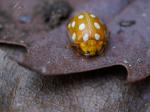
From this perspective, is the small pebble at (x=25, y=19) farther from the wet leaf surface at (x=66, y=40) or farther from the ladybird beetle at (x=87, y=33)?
the ladybird beetle at (x=87, y=33)

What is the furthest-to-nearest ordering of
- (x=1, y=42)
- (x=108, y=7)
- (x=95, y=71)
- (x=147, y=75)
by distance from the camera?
1. (x=108, y=7)
2. (x=1, y=42)
3. (x=95, y=71)
4. (x=147, y=75)

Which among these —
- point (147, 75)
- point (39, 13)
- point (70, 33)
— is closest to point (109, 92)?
point (147, 75)

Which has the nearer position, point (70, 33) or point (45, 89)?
point (45, 89)

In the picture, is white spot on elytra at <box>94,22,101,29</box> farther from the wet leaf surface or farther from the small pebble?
the small pebble

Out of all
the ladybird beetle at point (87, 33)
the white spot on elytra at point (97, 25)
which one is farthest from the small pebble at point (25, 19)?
the white spot on elytra at point (97, 25)

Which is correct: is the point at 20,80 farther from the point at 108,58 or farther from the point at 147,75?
the point at 147,75

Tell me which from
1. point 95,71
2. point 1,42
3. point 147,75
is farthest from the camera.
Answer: point 1,42
